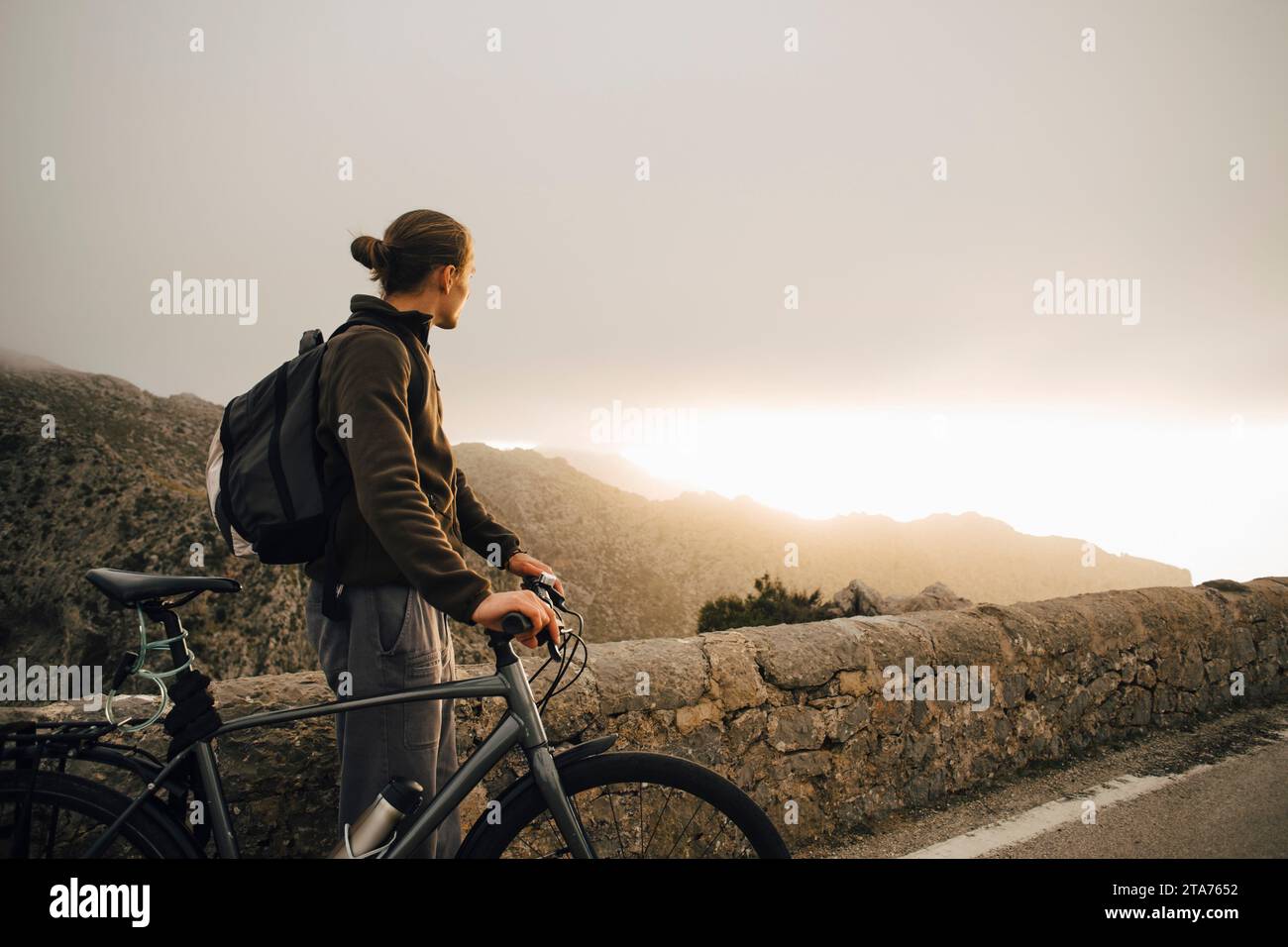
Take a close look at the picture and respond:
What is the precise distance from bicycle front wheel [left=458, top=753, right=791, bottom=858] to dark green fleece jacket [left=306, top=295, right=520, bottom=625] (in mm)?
516

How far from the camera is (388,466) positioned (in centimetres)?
158

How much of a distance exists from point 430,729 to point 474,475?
214 ft

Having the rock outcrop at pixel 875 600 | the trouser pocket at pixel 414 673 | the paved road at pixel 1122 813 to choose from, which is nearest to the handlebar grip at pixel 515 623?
the trouser pocket at pixel 414 673

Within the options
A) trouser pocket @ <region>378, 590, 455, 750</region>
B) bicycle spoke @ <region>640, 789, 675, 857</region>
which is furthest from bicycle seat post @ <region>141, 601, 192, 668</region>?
bicycle spoke @ <region>640, 789, 675, 857</region>

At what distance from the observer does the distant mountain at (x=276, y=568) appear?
90.4 ft

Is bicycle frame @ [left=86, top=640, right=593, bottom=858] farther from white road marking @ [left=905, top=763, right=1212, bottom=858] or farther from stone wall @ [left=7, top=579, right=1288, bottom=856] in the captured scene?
white road marking @ [left=905, top=763, right=1212, bottom=858]

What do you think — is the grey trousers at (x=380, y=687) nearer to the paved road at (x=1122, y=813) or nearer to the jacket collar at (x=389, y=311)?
the jacket collar at (x=389, y=311)

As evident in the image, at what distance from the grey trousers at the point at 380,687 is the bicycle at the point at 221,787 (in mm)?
47

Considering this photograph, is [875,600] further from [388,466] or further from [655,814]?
[388,466]

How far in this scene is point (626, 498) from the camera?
72.4 meters

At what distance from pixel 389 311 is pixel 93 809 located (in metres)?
1.30

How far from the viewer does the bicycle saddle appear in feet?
5.38
